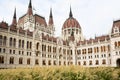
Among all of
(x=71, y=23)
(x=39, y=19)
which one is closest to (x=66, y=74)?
(x=39, y=19)

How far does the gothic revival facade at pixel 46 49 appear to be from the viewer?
51.5 metres

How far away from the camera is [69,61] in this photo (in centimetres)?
7431

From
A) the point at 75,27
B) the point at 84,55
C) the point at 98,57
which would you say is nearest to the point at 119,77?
the point at 98,57

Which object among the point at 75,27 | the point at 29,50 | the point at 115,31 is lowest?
the point at 29,50

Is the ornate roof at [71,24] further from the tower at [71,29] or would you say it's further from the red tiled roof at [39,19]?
the red tiled roof at [39,19]

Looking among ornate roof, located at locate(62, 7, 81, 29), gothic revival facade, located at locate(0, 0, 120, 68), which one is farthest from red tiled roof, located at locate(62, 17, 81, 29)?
gothic revival facade, located at locate(0, 0, 120, 68)

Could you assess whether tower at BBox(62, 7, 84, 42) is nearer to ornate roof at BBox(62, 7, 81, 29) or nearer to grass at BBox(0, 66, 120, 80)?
ornate roof at BBox(62, 7, 81, 29)

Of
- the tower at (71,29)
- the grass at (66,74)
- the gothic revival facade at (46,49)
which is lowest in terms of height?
the grass at (66,74)

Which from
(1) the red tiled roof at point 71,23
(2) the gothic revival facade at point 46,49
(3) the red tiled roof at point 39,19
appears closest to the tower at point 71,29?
(1) the red tiled roof at point 71,23

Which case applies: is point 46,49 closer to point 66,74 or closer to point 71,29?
point 71,29

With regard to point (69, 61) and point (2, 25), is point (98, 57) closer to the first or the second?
point (69, 61)

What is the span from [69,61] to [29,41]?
80.4 ft

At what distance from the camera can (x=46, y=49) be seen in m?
63.6

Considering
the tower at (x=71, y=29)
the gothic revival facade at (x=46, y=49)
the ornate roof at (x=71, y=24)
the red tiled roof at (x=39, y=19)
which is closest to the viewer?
the gothic revival facade at (x=46, y=49)
